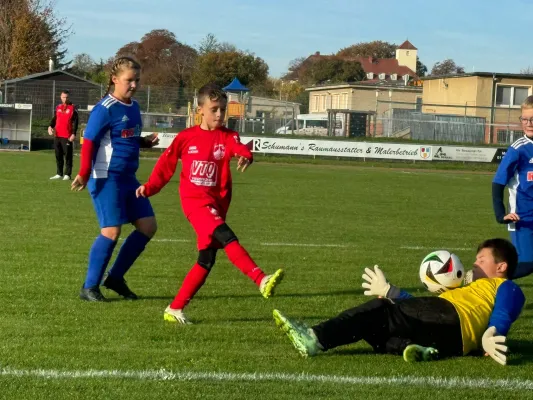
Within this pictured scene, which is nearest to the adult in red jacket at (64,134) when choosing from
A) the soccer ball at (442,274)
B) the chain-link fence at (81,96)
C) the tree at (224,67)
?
the soccer ball at (442,274)

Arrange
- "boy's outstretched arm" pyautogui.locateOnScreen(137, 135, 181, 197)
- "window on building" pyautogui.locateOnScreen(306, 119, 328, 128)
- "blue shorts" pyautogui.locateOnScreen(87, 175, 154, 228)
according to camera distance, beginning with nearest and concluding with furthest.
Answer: "boy's outstretched arm" pyautogui.locateOnScreen(137, 135, 181, 197)
"blue shorts" pyautogui.locateOnScreen(87, 175, 154, 228)
"window on building" pyautogui.locateOnScreen(306, 119, 328, 128)

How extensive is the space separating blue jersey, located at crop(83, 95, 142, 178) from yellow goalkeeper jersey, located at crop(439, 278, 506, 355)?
288 centimetres

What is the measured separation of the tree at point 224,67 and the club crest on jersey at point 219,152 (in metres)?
69.9

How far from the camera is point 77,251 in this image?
973 cm

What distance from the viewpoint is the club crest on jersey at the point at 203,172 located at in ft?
20.7

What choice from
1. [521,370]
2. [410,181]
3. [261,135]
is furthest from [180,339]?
[261,135]

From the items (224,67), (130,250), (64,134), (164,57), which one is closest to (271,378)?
(130,250)

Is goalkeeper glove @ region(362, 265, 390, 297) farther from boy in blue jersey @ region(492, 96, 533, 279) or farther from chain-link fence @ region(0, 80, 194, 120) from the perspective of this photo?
chain-link fence @ region(0, 80, 194, 120)

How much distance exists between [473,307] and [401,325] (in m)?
0.49

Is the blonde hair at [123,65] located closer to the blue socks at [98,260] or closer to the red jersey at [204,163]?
the red jersey at [204,163]

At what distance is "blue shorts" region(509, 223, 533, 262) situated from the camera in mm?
7098

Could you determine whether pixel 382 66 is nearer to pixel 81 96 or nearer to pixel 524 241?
pixel 81 96

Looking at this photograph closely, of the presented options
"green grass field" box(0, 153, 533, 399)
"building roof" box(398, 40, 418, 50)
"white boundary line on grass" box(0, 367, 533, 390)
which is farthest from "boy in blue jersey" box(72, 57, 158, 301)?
"building roof" box(398, 40, 418, 50)

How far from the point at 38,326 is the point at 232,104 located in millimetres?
35751
